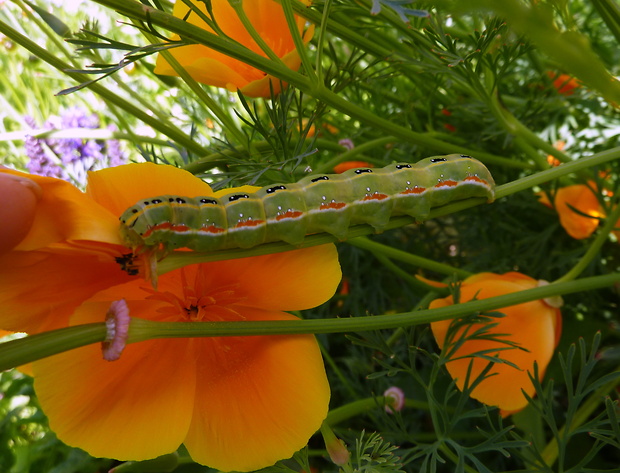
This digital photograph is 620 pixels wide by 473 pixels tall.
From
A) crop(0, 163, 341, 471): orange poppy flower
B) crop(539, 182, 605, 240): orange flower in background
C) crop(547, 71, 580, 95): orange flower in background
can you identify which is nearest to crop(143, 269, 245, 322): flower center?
crop(0, 163, 341, 471): orange poppy flower

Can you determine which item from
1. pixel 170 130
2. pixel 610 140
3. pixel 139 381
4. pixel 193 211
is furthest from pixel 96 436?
pixel 610 140

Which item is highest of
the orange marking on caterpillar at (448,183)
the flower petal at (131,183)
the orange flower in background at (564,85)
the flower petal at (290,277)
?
the orange flower in background at (564,85)

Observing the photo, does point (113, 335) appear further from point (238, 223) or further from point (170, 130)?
point (170, 130)

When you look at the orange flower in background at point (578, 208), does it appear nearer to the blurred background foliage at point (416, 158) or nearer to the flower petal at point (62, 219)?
the blurred background foliage at point (416, 158)

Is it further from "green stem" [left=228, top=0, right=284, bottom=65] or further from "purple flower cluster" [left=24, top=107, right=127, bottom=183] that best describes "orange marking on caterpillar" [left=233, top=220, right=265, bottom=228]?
"purple flower cluster" [left=24, top=107, right=127, bottom=183]

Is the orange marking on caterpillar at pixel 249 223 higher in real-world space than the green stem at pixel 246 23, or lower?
lower

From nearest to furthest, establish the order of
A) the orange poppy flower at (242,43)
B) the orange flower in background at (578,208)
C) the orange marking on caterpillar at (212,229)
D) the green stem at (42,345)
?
1. the green stem at (42,345)
2. the orange marking on caterpillar at (212,229)
3. the orange poppy flower at (242,43)
4. the orange flower in background at (578,208)

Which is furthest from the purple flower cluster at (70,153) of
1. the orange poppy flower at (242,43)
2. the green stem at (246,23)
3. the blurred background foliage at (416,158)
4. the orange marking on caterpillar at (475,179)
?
the orange marking on caterpillar at (475,179)
